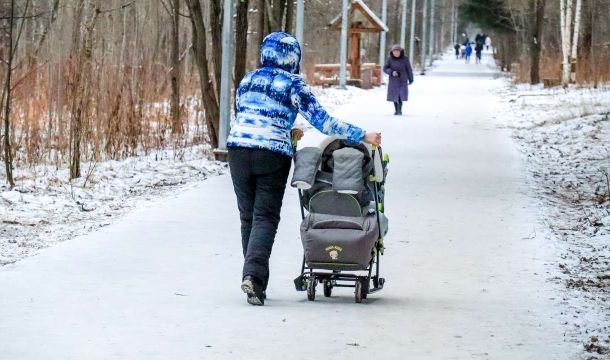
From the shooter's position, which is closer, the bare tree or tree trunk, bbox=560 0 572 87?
the bare tree

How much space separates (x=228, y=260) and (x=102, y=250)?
1060 millimetres

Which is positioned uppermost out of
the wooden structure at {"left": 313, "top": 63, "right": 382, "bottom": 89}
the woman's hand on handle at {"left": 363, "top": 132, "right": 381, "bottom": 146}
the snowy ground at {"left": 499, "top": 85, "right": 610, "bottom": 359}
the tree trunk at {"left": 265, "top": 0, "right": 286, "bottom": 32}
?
the tree trunk at {"left": 265, "top": 0, "right": 286, "bottom": 32}

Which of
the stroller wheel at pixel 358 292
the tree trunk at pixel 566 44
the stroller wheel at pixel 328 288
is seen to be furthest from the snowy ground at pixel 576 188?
the tree trunk at pixel 566 44

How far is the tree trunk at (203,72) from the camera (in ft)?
63.8

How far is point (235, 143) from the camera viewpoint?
335 inches

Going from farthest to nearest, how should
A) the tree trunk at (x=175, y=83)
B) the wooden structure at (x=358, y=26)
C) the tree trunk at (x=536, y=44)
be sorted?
the wooden structure at (x=358, y=26), the tree trunk at (x=536, y=44), the tree trunk at (x=175, y=83)

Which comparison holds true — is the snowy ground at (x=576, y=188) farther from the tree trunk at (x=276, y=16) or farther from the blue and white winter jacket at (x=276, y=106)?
the tree trunk at (x=276, y=16)

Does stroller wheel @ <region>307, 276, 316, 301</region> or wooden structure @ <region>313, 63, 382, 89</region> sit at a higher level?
wooden structure @ <region>313, 63, 382, 89</region>

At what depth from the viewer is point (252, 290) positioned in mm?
8453

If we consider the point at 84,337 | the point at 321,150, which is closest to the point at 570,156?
the point at 321,150

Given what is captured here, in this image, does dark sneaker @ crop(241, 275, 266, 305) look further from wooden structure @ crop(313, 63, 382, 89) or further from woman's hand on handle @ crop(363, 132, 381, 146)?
wooden structure @ crop(313, 63, 382, 89)

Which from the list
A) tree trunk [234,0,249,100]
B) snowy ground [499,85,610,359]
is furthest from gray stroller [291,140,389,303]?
tree trunk [234,0,249,100]

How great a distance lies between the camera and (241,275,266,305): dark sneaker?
27.7ft

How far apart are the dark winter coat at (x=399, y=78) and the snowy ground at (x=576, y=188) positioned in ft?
8.34
